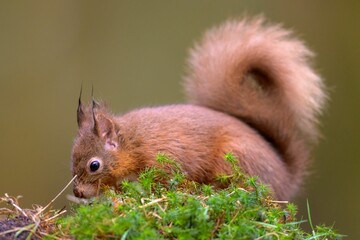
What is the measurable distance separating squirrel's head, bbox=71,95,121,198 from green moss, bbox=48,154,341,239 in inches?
20.2

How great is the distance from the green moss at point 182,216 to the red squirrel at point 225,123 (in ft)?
2.02

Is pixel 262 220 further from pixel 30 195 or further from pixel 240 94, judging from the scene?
pixel 30 195

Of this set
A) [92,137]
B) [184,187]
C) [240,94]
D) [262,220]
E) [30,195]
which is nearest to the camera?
[262,220]

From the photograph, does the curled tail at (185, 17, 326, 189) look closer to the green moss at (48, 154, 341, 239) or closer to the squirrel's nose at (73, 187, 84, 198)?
the squirrel's nose at (73, 187, 84, 198)

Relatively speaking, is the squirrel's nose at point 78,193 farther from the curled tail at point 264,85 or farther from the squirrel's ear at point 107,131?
the curled tail at point 264,85

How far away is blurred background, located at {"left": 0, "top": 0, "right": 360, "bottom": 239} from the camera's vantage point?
16.8 feet


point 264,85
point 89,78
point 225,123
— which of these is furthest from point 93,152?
point 89,78

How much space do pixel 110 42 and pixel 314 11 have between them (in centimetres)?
138

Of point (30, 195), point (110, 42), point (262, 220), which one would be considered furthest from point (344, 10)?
point (262, 220)

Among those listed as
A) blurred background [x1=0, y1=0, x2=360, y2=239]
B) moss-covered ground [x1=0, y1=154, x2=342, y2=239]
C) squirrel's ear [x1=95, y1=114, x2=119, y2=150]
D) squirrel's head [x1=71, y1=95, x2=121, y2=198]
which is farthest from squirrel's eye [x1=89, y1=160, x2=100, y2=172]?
blurred background [x1=0, y1=0, x2=360, y2=239]

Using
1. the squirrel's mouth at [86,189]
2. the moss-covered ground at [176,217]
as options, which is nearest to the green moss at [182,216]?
the moss-covered ground at [176,217]

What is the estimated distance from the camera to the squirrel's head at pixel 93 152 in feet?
8.86

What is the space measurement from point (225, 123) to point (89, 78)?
216cm

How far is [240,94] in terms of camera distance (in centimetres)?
346
